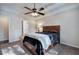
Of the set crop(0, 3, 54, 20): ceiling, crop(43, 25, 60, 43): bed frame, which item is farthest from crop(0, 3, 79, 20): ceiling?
crop(43, 25, 60, 43): bed frame

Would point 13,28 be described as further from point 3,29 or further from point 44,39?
point 44,39

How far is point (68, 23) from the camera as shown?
152 centimetres

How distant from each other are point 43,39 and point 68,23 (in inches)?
22.0

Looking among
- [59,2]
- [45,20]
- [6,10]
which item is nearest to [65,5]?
[59,2]

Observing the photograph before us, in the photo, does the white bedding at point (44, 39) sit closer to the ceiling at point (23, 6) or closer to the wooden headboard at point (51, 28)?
the wooden headboard at point (51, 28)

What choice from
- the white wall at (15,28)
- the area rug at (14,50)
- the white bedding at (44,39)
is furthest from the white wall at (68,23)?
the area rug at (14,50)

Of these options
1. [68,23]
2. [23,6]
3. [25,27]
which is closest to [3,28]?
[25,27]

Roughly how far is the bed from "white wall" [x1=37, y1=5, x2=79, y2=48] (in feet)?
0.32

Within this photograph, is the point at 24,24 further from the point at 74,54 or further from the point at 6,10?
the point at 74,54

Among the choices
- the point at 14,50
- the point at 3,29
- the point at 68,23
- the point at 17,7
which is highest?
the point at 17,7

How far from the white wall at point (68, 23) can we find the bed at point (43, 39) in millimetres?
98

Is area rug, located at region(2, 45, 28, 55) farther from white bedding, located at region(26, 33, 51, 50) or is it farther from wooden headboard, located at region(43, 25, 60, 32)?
wooden headboard, located at region(43, 25, 60, 32)

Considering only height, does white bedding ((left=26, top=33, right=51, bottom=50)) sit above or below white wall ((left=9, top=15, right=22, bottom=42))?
below

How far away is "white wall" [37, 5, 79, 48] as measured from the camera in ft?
4.85
